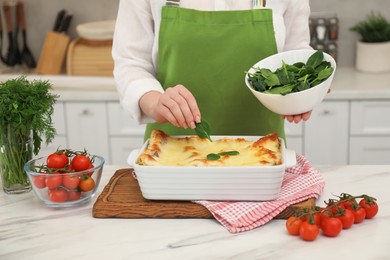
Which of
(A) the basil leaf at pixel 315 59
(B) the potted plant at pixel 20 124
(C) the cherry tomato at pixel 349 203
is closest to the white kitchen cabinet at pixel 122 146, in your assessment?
(B) the potted plant at pixel 20 124

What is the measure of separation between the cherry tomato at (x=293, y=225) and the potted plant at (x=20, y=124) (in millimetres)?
628

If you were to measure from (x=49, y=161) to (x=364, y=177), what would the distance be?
82 cm

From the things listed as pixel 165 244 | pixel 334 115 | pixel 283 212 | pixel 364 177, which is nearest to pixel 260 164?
pixel 283 212

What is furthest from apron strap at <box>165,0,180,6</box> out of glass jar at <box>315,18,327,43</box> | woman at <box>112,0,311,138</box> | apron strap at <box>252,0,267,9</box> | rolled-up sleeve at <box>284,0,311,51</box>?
glass jar at <box>315,18,327,43</box>

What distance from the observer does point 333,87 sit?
300 cm

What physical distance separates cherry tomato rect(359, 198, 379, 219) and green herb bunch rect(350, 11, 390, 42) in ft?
6.55

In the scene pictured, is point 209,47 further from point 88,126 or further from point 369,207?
point 88,126

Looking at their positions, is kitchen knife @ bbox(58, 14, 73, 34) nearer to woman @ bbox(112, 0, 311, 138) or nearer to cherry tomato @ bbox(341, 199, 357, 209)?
woman @ bbox(112, 0, 311, 138)

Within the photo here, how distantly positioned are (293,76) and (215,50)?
36cm

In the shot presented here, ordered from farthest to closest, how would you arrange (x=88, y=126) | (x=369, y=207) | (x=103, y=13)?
(x=103, y=13) < (x=88, y=126) < (x=369, y=207)

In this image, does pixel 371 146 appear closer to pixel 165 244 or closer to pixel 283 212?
pixel 283 212

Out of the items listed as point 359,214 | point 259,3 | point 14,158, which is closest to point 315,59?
point 259,3

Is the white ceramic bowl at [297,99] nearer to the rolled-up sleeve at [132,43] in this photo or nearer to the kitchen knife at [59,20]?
the rolled-up sleeve at [132,43]

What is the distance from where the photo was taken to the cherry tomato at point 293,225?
1.36 m
